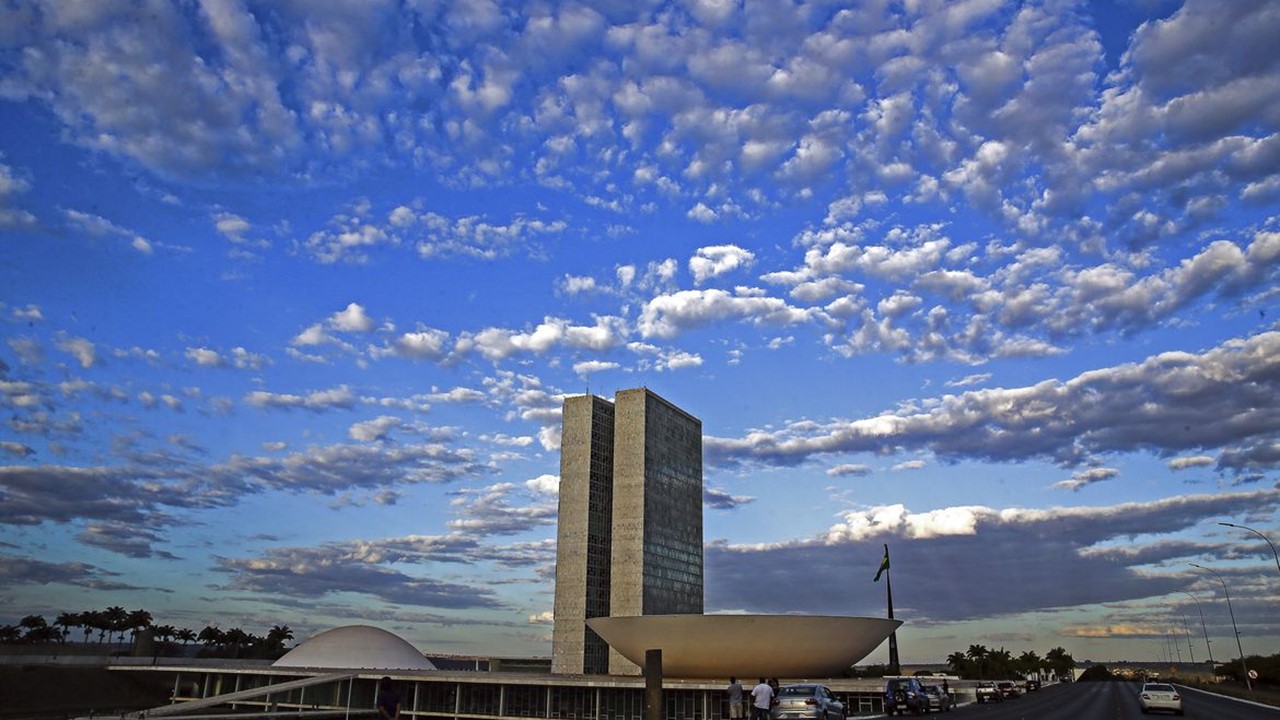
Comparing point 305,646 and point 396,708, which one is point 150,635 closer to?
point 305,646

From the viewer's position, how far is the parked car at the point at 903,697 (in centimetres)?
4528

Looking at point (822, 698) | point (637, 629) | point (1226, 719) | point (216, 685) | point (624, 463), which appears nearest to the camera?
point (822, 698)

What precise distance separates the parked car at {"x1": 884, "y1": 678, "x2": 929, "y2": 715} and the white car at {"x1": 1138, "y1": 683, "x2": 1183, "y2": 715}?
14.7m

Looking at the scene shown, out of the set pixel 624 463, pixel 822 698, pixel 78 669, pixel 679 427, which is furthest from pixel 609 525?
pixel 822 698

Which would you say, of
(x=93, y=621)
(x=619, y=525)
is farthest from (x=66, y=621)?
(x=619, y=525)

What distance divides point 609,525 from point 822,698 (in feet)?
420

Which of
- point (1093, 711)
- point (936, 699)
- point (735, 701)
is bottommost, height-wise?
point (1093, 711)

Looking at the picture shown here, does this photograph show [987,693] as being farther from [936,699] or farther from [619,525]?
[619,525]

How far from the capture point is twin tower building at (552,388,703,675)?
144375mm

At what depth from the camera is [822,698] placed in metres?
30.5

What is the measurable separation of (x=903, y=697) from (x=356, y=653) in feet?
380

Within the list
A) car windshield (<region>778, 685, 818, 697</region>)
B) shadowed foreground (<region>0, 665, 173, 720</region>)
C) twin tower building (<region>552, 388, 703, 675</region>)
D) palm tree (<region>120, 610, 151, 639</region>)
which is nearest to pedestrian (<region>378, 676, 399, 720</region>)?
car windshield (<region>778, 685, 818, 697</region>)

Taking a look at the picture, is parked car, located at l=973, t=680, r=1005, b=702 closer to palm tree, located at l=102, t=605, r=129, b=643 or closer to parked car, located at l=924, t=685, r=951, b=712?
parked car, located at l=924, t=685, r=951, b=712

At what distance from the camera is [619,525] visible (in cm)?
15188
